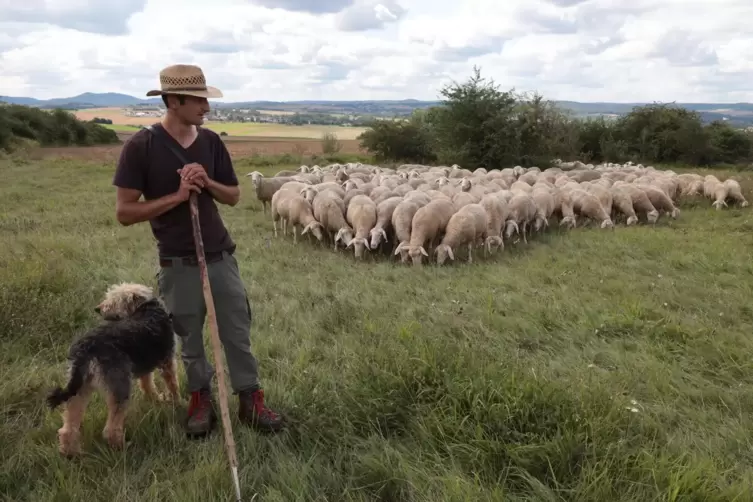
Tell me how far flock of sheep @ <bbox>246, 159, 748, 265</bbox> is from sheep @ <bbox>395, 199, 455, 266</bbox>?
2cm

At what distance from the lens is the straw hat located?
3418 millimetres

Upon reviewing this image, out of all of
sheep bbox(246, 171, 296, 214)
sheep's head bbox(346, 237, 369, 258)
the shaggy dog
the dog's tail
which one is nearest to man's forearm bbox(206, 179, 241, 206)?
the shaggy dog

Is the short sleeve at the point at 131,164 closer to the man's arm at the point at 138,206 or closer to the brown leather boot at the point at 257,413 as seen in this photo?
the man's arm at the point at 138,206

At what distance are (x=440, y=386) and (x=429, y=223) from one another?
6664mm

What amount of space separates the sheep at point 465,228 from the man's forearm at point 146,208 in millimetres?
6661

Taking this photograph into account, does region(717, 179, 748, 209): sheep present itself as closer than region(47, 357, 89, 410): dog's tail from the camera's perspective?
No

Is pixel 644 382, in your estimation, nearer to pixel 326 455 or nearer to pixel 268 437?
pixel 326 455

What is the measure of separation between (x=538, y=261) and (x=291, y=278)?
424cm

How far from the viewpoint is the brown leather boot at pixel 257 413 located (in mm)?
3752

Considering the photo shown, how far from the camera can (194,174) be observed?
334 cm

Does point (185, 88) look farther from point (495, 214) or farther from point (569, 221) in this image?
point (569, 221)

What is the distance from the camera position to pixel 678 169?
85.0 ft

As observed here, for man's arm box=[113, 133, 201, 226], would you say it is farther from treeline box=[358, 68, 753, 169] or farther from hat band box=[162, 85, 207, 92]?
treeline box=[358, 68, 753, 169]

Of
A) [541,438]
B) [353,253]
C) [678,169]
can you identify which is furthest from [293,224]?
[678,169]
